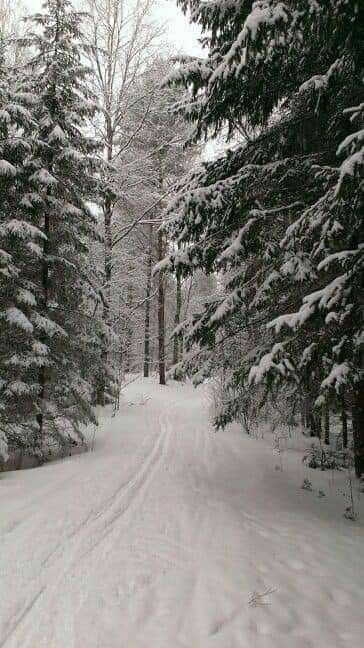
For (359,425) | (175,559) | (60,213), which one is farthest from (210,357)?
(60,213)

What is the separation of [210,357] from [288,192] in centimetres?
322

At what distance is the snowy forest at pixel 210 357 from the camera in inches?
129

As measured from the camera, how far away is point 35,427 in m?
7.93

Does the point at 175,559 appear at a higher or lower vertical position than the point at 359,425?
lower

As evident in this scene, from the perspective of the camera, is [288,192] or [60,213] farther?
[60,213]

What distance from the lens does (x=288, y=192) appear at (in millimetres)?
6270

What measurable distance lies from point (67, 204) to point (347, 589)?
27.0ft

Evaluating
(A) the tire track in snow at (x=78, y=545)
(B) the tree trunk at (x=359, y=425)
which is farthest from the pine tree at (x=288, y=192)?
(A) the tire track in snow at (x=78, y=545)

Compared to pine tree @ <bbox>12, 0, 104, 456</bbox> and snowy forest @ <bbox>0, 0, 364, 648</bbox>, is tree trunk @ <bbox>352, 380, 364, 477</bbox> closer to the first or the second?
snowy forest @ <bbox>0, 0, 364, 648</bbox>

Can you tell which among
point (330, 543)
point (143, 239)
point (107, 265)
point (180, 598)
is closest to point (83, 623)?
point (180, 598)

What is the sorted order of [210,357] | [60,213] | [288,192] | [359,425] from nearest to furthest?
[359,425] < [288,192] < [210,357] < [60,213]

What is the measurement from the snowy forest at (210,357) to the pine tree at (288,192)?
0.03 metres

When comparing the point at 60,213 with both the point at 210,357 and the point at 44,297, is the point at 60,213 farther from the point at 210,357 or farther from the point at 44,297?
the point at 210,357

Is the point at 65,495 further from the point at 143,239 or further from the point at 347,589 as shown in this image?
the point at 143,239
